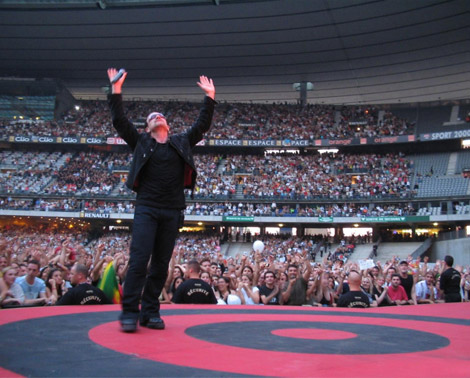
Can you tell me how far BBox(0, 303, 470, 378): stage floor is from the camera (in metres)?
2.36

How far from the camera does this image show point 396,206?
37.9m

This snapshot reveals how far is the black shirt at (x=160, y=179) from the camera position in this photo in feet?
13.0

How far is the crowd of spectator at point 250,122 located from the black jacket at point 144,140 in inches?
1596

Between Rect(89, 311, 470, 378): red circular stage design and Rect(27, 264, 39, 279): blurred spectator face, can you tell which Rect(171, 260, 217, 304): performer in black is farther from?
Rect(89, 311, 470, 378): red circular stage design

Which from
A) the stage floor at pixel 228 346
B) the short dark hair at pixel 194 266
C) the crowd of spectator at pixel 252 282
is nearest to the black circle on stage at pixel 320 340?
the stage floor at pixel 228 346

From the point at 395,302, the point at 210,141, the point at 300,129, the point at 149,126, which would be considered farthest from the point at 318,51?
the point at 149,126

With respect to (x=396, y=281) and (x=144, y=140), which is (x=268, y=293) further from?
(x=144, y=140)

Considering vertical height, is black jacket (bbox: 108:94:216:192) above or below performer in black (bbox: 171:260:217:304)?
above

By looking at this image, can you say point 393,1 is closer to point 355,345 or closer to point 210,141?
point 210,141

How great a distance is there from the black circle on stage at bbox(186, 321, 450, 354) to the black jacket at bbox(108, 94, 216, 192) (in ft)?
4.42

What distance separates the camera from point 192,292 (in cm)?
632

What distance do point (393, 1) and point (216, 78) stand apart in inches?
736

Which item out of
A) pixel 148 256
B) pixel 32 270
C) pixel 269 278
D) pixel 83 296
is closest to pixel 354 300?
pixel 269 278

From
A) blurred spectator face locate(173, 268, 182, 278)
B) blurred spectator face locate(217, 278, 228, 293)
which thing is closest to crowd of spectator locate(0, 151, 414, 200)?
blurred spectator face locate(217, 278, 228, 293)
